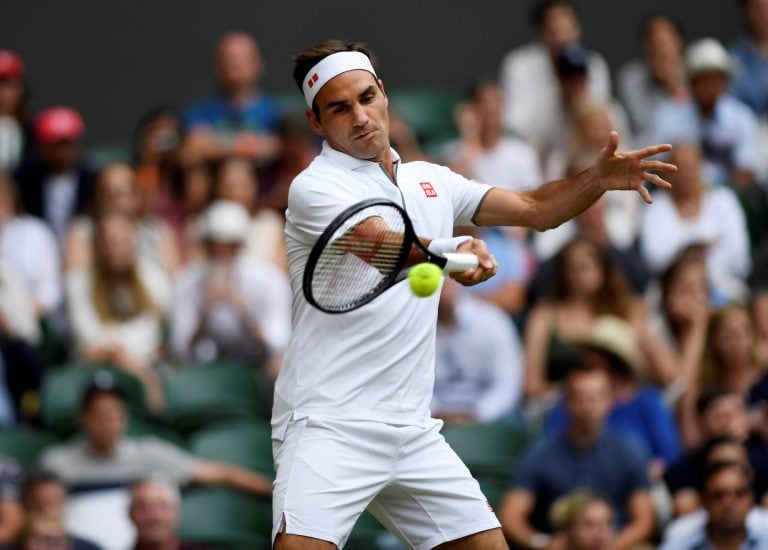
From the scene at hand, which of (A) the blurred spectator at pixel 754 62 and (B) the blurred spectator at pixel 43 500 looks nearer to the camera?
(B) the blurred spectator at pixel 43 500

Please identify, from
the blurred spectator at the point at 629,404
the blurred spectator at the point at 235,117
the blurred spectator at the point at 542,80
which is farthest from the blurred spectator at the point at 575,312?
the blurred spectator at the point at 235,117

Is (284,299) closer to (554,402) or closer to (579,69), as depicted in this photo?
(554,402)

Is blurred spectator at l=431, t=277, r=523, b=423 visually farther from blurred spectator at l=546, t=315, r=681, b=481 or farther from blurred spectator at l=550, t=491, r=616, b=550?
blurred spectator at l=550, t=491, r=616, b=550

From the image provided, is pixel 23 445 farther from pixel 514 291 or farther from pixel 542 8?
pixel 542 8

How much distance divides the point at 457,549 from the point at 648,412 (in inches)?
134

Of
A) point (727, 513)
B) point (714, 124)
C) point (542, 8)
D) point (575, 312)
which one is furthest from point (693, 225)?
point (727, 513)

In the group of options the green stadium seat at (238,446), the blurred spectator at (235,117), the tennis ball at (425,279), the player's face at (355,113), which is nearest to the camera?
the tennis ball at (425,279)

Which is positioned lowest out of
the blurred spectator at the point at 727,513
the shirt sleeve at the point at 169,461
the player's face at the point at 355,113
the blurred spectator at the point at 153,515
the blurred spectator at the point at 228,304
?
the blurred spectator at the point at 727,513

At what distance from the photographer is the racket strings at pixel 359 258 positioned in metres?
4.80

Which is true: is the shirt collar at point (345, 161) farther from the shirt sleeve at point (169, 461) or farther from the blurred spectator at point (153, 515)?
the shirt sleeve at point (169, 461)

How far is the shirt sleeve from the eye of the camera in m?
8.24

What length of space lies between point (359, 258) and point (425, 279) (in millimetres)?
345

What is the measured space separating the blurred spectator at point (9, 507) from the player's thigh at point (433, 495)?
10.6 ft

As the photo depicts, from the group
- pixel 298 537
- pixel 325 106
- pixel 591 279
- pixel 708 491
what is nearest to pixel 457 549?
pixel 298 537
